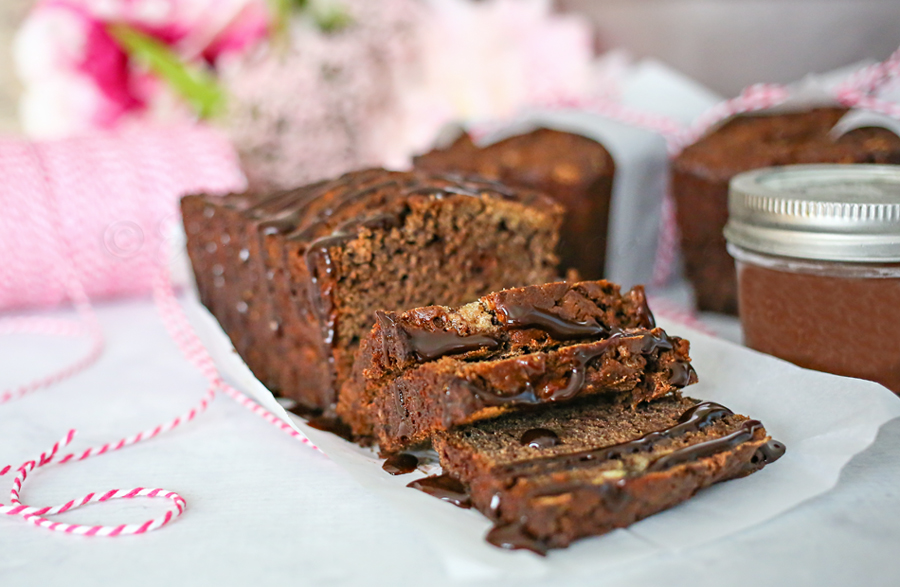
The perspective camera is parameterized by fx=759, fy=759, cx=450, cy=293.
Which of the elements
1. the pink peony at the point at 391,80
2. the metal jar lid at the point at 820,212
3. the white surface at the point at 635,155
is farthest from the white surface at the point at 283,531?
the pink peony at the point at 391,80

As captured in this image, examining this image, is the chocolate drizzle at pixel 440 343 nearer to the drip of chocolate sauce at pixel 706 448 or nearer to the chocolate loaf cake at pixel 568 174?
the drip of chocolate sauce at pixel 706 448

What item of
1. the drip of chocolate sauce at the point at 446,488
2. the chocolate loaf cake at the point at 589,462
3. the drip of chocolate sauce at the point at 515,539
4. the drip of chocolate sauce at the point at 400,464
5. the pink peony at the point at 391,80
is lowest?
the drip of chocolate sauce at the point at 400,464

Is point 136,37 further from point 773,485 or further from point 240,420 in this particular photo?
point 773,485

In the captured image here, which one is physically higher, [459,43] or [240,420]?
[459,43]

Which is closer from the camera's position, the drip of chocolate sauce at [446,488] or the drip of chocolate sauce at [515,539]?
the drip of chocolate sauce at [515,539]

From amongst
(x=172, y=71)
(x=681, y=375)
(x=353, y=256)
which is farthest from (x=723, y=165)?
(x=172, y=71)

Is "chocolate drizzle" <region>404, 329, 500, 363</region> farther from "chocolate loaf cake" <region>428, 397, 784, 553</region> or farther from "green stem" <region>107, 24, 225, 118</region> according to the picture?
"green stem" <region>107, 24, 225, 118</region>

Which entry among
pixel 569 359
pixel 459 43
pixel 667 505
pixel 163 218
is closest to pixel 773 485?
pixel 667 505
